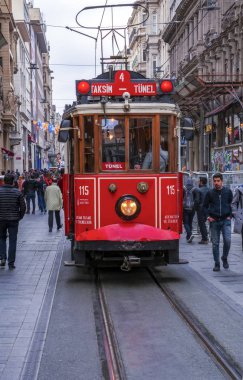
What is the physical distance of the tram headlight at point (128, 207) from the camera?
11.0m

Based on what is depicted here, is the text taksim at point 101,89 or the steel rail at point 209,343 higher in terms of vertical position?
the text taksim at point 101,89

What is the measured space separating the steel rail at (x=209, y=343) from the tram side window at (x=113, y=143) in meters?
2.42

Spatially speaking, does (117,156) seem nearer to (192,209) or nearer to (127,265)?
(127,265)

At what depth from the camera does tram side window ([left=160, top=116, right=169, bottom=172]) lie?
1120cm

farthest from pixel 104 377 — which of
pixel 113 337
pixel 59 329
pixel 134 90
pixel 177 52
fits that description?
pixel 177 52

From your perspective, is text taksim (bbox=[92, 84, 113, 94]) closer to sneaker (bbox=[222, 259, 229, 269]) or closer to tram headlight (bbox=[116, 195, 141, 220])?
tram headlight (bbox=[116, 195, 141, 220])

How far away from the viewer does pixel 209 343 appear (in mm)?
7098

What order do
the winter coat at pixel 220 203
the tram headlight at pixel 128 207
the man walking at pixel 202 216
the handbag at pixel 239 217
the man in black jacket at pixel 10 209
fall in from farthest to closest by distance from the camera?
1. the man walking at pixel 202 216
2. the handbag at pixel 239 217
3. the man in black jacket at pixel 10 209
4. the winter coat at pixel 220 203
5. the tram headlight at pixel 128 207

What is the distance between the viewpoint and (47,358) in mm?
6645

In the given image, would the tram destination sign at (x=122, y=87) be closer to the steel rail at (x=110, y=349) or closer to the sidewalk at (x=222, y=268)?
the sidewalk at (x=222, y=268)

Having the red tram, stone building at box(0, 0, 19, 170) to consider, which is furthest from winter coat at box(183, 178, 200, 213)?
stone building at box(0, 0, 19, 170)

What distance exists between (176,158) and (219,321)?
3.76 m

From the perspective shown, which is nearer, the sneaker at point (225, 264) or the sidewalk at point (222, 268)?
the sidewalk at point (222, 268)

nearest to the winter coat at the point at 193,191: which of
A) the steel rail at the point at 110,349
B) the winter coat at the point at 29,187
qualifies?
the steel rail at the point at 110,349
